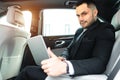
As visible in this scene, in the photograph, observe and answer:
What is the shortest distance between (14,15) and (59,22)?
0.82 metres

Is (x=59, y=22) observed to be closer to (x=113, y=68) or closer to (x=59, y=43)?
(x=59, y=43)

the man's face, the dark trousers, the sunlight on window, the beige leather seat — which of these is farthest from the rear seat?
the sunlight on window

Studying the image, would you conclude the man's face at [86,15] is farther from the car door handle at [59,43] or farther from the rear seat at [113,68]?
the car door handle at [59,43]

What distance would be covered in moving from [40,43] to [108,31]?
0.51 meters

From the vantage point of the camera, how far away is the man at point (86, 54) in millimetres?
1627

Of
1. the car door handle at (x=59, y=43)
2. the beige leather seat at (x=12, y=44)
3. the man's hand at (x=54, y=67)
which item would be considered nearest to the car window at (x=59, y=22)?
the car door handle at (x=59, y=43)

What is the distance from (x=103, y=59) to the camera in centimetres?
192

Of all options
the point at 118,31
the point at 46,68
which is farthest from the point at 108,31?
the point at 46,68

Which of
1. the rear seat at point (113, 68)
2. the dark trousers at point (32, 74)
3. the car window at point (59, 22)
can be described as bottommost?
the dark trousers at point (32, 74)

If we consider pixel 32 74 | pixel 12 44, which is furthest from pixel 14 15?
pixel 32 74

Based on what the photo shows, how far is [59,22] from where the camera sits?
350 cm

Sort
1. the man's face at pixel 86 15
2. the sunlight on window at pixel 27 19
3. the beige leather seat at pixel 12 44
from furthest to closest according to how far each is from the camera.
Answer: the sunlight on window at pixel 27 19 < the beige leather seat at pixel 12 44 < the man's face at pixel 86 15

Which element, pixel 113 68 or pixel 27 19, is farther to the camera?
pixel 27 19

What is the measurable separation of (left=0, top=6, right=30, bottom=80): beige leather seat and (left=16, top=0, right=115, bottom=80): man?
26cm
